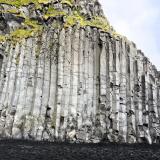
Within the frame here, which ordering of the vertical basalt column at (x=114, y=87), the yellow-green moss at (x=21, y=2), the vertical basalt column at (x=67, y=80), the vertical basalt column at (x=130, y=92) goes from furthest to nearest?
the yellow-green moss at (x=21, y=2) → the vertical basalt column at (x=130, y=92) → the vertical basalt column at (x=114, y=87) → the vertical basalt column at (x=67, y=80)

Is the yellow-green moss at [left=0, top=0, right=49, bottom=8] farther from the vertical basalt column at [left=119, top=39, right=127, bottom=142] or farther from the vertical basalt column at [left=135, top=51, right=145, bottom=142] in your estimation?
the vertical basalt column at [left=135, top=51, right=145, bottom=142]

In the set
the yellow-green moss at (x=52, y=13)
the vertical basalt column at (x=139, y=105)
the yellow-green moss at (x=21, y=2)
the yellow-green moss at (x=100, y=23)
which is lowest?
the vertical basalt column at (x=139, y=105)

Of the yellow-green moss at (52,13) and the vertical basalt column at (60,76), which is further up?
the yellow-green moss at (52,13)

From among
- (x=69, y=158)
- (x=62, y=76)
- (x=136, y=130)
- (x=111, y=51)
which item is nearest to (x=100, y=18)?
(x=111, y=51)

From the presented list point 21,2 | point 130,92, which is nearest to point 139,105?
point 130,92

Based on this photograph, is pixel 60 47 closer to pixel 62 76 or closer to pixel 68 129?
pixel 62 76

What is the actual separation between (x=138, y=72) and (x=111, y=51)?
4141 millimetres

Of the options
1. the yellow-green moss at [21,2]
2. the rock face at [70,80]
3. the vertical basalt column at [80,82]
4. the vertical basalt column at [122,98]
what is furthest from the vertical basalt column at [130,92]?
the yellow-green moss at [21,2]

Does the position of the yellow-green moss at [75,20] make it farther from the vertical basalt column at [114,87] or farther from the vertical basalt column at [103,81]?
the vertical basalt column at [114,87]


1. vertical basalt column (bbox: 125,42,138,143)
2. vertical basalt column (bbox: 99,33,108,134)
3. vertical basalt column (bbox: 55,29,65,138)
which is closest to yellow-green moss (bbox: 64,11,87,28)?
vertical basalt column (bbox: 55,29,65,138)

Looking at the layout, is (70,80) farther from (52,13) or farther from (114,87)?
(52,13)

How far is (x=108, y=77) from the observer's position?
65.0 m

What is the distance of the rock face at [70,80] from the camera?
61.1 meters

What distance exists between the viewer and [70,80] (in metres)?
64.1
